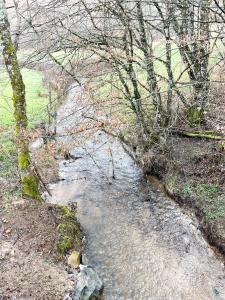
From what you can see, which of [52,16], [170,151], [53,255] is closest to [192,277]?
[53,255]

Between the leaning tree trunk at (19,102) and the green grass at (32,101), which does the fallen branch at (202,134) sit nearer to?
the leaning tree trunk at (19,102)

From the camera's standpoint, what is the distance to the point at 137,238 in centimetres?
1065

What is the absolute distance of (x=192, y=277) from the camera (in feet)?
29.9

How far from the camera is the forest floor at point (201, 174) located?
33.9 feet

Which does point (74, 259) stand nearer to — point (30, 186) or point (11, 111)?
point (30, 186)

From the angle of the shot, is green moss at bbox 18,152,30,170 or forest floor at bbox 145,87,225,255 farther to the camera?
green moss at bbox 18,152,30,170

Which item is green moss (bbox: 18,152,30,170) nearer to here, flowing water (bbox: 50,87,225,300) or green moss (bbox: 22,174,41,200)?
green moss (bbox: 22,174,41,200)

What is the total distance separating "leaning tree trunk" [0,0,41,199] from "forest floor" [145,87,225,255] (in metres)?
4.63

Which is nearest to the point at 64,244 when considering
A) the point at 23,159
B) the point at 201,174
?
the point at 23,159

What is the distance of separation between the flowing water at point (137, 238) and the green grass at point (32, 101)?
455cm

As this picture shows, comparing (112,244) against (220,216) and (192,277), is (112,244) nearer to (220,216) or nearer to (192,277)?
(192,277)

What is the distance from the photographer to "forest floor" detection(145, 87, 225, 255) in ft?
33.9

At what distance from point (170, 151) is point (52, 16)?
6013 mm

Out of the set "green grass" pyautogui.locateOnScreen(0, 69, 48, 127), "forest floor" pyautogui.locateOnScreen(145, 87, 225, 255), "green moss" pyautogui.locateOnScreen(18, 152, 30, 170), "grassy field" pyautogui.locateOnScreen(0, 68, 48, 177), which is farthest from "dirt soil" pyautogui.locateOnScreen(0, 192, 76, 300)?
"green grass" pyautogui.locateOnScreen(0, 69, 48, 127)
